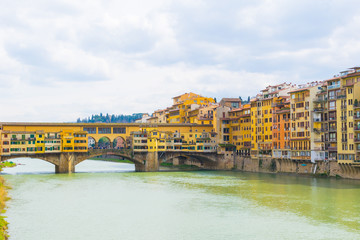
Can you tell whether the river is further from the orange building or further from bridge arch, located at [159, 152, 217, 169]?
bridge arch, located at [159, 152, 217, 169]

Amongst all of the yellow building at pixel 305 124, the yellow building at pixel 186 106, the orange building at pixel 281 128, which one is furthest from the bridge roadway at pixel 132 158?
the yellow building at pixel 305 124

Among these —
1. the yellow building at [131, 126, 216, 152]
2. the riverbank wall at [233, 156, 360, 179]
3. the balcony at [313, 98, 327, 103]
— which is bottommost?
the riverbank wall at [233, 156, 360, 179]

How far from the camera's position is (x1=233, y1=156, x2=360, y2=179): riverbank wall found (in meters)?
57.5

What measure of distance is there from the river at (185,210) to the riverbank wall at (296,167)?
200cm

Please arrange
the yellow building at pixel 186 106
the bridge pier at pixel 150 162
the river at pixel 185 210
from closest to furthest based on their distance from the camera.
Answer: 1. the river at pixel 185 210
2. the bridge pier at pixel 150 162
3. the yellow building at pixel 186 106

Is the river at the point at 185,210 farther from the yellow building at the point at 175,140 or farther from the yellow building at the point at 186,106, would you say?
the yellow building at the point at 186,106

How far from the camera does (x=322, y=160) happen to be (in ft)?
202

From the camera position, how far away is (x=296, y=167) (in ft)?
218

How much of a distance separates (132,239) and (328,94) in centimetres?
3960

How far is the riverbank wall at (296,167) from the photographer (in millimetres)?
57531

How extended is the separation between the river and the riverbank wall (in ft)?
6.58

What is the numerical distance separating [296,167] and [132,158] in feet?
86.8

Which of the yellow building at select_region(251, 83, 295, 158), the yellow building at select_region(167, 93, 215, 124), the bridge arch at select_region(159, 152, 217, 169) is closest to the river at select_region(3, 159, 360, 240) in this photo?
the yellow building at select_region(251, 83, 295, 158)

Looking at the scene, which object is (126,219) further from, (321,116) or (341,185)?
(321,116)
